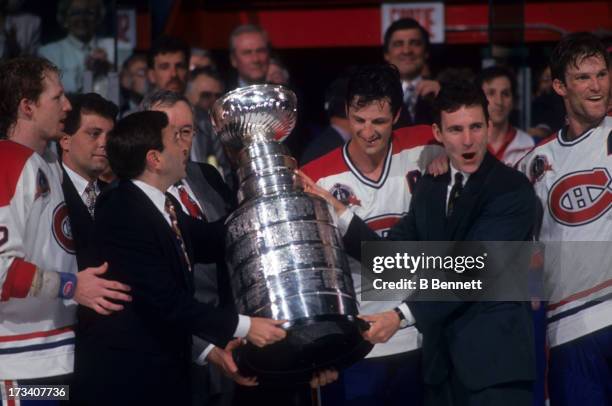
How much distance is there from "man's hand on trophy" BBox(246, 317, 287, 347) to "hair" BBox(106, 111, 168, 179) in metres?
0.57

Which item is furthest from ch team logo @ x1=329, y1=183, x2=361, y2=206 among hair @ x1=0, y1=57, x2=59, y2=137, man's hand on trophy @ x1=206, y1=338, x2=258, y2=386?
hair @ x1=0, y1=57, x2=59, y2=137

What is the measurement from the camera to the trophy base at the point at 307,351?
3.23m

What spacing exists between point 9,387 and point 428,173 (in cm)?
146

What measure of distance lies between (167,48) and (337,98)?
0.91 metres

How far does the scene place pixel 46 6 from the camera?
16.6 feet

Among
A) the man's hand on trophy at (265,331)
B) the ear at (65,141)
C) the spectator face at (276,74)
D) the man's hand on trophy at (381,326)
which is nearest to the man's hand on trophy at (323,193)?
the man's hand on trophy at (381,326)

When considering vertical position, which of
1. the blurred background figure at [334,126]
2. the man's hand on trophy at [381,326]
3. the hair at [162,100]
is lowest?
the man's hand on trophy at [381,326]

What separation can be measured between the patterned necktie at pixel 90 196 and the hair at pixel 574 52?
1579 mm

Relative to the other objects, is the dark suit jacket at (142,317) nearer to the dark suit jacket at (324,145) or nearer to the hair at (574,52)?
the dark suit jacket at (324,145)

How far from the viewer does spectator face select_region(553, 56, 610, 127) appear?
3.73 m

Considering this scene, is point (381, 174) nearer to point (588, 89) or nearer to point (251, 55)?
point (588, 89)

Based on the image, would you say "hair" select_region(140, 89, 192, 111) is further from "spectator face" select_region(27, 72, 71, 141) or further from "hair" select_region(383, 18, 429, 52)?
"hair" select_region(383, 18, 429, 52)

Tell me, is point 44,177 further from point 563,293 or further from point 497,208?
point 563,293

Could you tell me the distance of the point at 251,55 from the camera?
18.2ft
